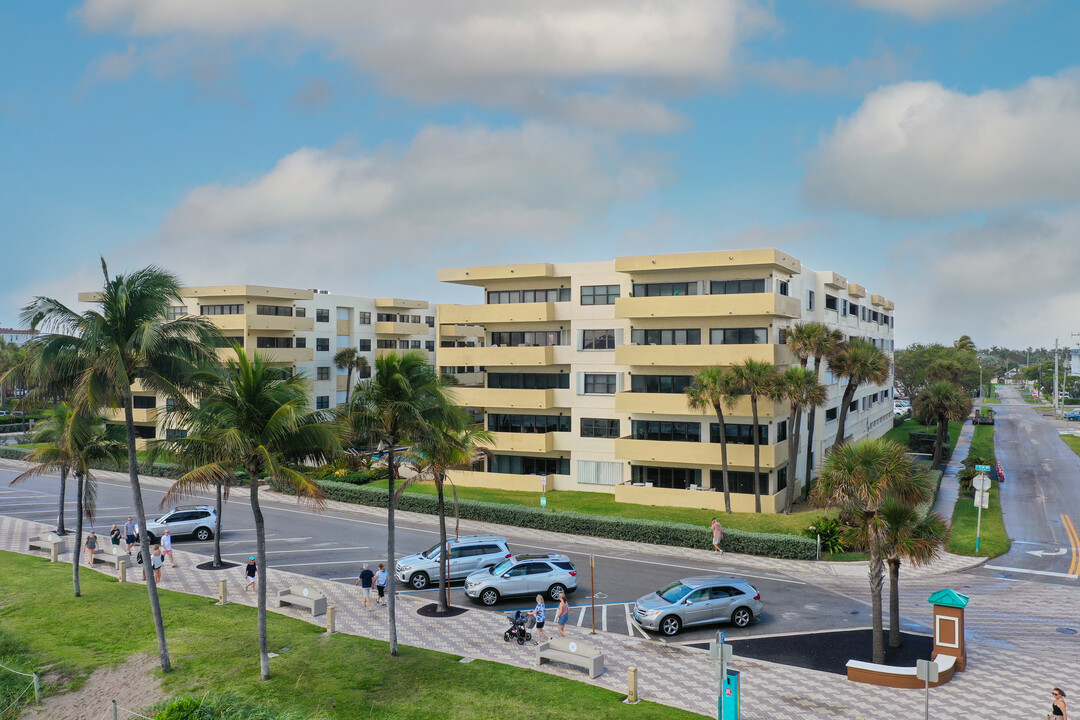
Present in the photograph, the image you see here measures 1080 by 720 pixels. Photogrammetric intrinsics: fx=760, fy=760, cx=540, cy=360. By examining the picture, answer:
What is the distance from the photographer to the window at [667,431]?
4420 cm

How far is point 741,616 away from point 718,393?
16.2 meters

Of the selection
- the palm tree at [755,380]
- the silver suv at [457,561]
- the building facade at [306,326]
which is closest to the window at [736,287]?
the palm tree at [755,380]

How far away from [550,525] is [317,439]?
21.1 meters

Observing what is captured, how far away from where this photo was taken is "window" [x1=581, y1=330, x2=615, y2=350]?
156 ft

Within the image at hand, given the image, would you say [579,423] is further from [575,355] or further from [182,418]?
[182,418]

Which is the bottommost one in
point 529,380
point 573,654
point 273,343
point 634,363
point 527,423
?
point 573,654

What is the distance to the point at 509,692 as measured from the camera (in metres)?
18.4

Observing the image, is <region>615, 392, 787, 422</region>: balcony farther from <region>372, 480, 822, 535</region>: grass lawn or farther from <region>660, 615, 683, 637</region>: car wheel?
<region>660, 615, 683, 637</region>: car wheel

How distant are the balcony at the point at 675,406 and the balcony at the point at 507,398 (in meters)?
5.01

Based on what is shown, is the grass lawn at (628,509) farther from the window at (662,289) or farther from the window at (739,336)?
the window at (662,289)

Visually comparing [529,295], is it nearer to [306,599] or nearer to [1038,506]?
[306,599]

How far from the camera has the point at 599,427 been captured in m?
47.8

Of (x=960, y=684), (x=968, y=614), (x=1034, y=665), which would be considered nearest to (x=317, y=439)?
(x=960, y=684)

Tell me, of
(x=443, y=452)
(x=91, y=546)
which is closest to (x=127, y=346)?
(x=443, y=452)
